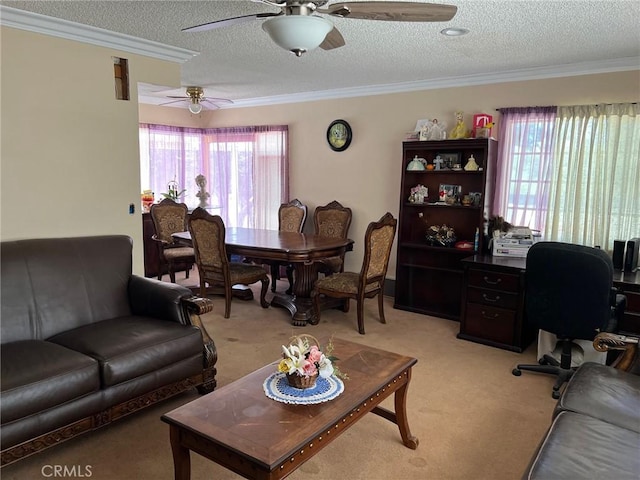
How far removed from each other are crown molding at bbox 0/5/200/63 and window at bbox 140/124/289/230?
8.03 ft

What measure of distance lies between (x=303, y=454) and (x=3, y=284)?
2.08 m

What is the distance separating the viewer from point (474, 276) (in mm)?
3943

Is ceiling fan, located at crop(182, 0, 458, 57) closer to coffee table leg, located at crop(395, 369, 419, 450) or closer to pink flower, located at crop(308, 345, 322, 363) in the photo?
pink flower, located at crop(308, 345, 322, 363)

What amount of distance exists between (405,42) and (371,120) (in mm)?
1955

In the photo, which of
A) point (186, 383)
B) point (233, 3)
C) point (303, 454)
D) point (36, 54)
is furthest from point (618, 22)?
point (36, 54)

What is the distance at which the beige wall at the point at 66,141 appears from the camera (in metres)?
3.05

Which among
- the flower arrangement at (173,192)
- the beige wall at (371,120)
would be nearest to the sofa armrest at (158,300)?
the beige wall at (371,120)

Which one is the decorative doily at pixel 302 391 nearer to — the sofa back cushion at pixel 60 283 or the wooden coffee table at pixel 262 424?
the wooden coffee table at pixel 262 424

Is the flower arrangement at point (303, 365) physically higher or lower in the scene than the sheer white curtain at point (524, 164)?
lower

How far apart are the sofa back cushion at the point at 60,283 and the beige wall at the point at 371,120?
2.98m

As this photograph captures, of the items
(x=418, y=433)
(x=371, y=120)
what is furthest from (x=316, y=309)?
A: (x=371, y=120)

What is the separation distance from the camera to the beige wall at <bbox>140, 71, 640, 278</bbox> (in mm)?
4125

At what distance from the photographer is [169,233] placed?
18.9 ft

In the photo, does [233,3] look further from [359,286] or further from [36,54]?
[359,286]
